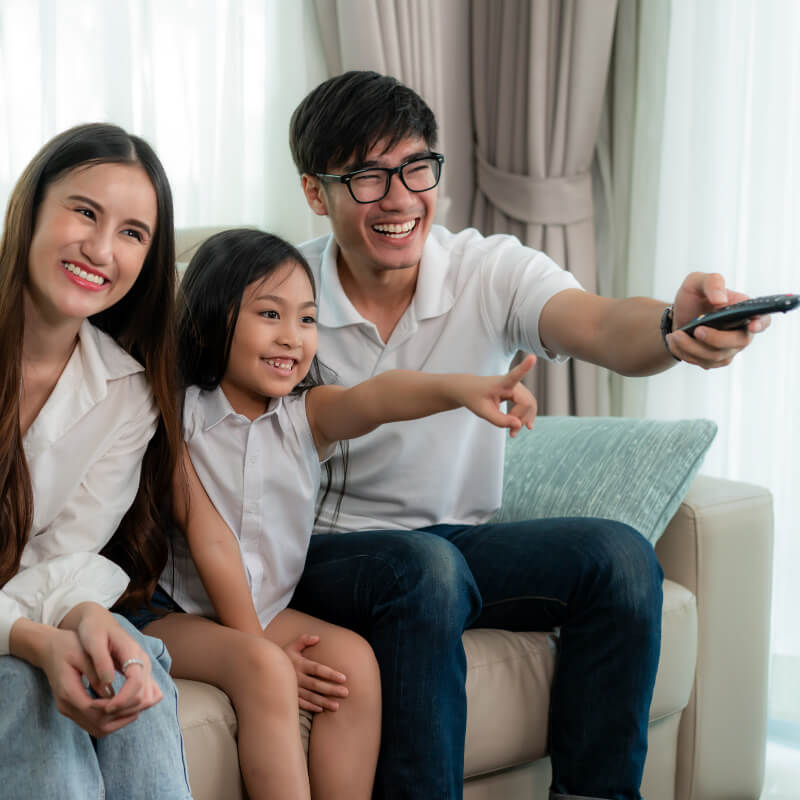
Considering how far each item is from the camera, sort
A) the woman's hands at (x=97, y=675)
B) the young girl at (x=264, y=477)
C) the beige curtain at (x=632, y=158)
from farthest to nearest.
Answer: the beige curtain at (x=632, y=158) → the young girl at (x=264, y=477) → the woman's hands at (x=97, y=675)

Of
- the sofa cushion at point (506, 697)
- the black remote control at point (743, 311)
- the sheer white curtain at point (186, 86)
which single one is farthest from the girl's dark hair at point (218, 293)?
the sheer white curtain at point (186, 86)

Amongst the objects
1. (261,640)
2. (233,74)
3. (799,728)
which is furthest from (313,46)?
(799,728)

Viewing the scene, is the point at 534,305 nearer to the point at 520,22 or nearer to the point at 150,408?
the point at 150,408

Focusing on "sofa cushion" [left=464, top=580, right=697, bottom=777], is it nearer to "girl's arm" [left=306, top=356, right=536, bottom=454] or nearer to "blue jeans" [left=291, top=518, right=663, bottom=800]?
"blue jeans" [left=291, top=518, right=663, bottom=800]

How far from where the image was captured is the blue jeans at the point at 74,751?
3.38ft

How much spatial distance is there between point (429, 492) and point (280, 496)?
10.0 inches

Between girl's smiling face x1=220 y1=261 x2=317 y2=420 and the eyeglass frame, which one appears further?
the eyeglass frame

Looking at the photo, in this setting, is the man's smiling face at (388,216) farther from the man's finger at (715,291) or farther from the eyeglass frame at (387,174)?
the man's finger at (715,291)

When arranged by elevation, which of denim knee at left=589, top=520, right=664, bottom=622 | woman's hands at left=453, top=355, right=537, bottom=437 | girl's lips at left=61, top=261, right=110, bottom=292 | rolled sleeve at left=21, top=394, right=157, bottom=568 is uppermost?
girl's lips at left=61, top=261, right=110, bottom=292

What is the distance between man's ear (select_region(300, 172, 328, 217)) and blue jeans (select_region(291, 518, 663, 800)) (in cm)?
53

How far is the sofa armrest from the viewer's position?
1.65 metres

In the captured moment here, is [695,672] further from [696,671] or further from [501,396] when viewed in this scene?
[501,396]

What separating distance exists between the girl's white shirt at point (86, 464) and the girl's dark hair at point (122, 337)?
0.02 metres

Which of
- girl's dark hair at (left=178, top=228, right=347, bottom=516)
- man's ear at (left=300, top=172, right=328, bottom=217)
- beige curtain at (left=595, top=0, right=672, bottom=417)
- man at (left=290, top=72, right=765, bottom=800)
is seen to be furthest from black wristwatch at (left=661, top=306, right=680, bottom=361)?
beige curtain at (left=595, top=0, right=672, bottom=417)
